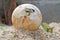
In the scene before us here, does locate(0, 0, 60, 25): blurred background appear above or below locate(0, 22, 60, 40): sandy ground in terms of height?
above

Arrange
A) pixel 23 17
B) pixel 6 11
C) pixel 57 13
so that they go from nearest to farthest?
1. pixel 23 17
2. pixel 6 11
3. pixel 57 13

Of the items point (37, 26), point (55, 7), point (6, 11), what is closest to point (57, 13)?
point (55, 7)

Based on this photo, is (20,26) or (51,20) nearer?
(20,26)

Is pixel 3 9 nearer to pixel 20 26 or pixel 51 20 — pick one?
pixel 51 20

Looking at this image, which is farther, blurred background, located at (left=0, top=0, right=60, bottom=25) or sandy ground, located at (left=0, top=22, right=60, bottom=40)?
blurred background, located at (left=0, top=0, right=60, bottom=25)

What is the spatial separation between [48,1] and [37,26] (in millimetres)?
2169

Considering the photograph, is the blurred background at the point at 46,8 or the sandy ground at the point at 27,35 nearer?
the sandy ground at the point at 27,35

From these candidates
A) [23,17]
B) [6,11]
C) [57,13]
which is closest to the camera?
[23,17]

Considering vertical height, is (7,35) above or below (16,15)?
below

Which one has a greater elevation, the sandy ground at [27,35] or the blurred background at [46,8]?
the blurred background at [46,8]

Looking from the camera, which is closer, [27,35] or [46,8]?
[27,35]

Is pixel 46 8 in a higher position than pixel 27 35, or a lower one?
higher

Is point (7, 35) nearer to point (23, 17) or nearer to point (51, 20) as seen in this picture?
point (23, 17)

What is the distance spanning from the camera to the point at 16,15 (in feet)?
13.3
